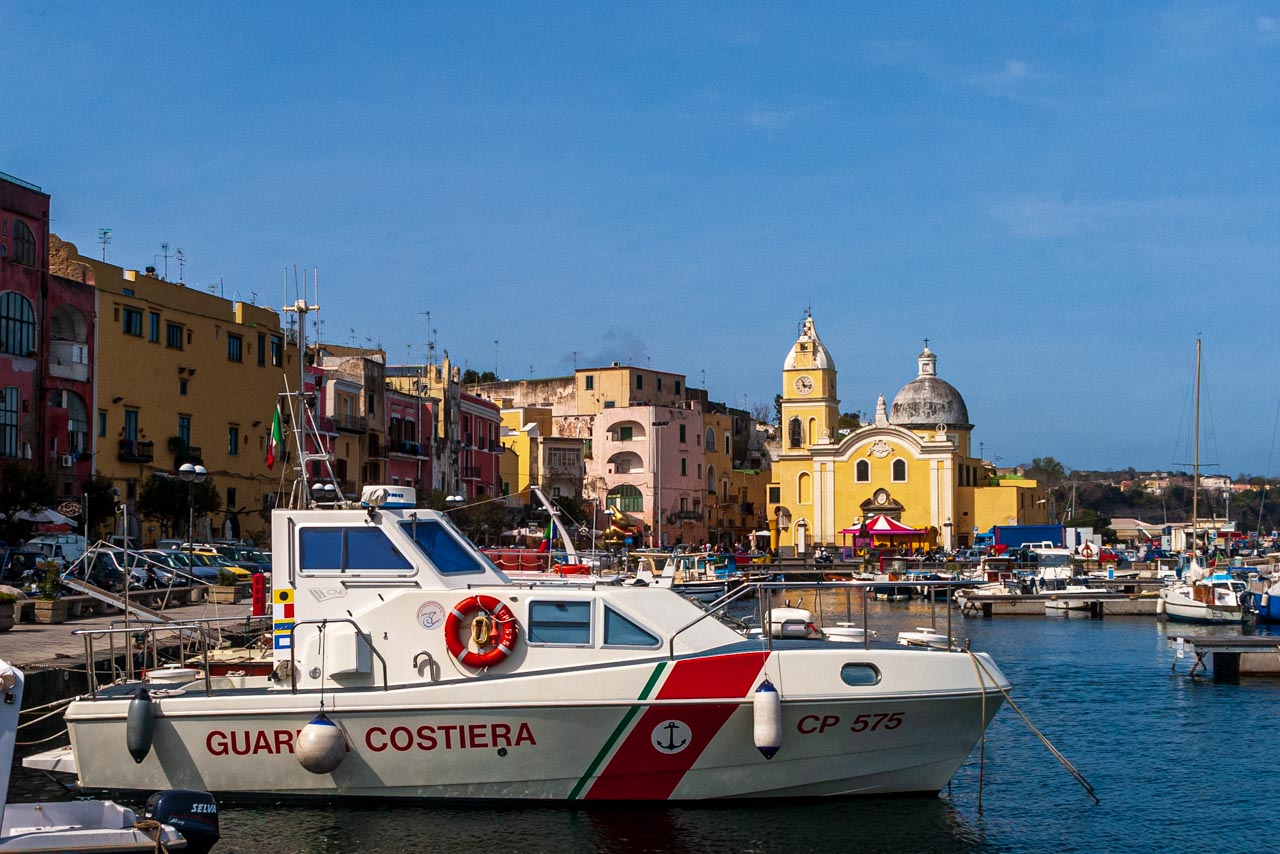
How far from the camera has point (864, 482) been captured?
86812 mm

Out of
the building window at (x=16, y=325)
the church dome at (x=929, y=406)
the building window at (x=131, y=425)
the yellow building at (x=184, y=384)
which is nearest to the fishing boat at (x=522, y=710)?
the building window at (x=16, y=325)

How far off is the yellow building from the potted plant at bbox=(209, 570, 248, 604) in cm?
752

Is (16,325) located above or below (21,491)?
above

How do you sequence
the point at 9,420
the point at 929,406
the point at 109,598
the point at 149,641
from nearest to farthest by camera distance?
1. the point at 109,598
2. the point at 149,641
3. the point at 9,420
4. the point at 929,406

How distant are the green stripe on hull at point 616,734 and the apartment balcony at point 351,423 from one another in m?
42.7

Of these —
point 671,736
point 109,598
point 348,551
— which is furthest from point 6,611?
point 671,736

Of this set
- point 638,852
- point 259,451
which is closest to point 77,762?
point 638,852

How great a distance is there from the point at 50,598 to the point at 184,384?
2058 cm

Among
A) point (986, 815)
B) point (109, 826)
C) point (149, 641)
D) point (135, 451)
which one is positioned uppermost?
point (135, 451)

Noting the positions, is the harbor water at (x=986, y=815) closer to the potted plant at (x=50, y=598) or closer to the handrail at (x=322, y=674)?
the handrail at (x=322, y=674)

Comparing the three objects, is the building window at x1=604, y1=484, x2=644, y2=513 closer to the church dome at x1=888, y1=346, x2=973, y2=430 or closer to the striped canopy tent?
the striped canopy tent

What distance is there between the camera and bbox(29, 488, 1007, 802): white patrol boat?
1455cm

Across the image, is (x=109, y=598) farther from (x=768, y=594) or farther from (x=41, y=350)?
(x=41, y=350)

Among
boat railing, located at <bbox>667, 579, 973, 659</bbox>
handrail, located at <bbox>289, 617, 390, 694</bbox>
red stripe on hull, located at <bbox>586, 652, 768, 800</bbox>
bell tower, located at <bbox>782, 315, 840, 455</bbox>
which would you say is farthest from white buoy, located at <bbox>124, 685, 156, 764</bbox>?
bell tower, located at <bbox>782, 315, 840, 455</bbox>
